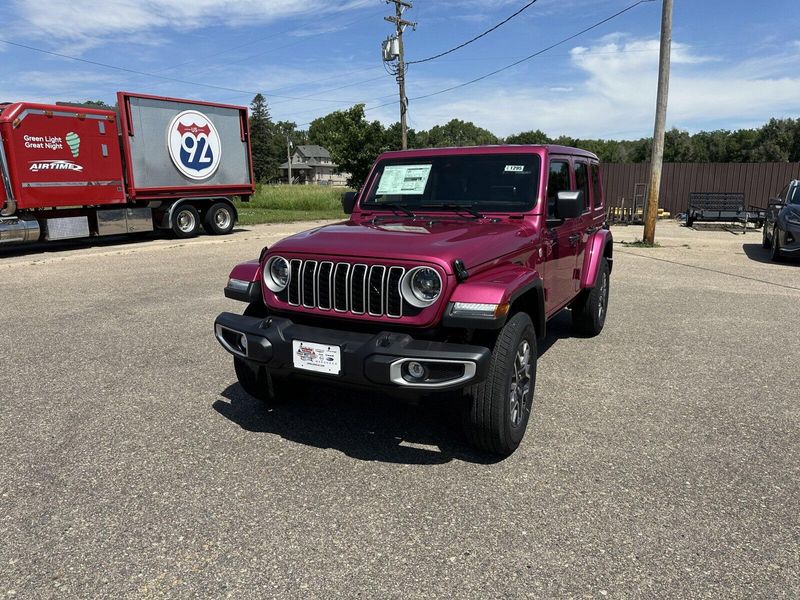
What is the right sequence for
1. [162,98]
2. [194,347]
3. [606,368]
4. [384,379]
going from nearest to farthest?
1. [384,379]
2. [606,368]
3. [194,347]
4. [162,98]

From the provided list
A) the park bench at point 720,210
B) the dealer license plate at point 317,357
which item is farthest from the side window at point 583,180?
the park bench at point 720,210

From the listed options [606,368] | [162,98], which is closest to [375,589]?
[606,368]

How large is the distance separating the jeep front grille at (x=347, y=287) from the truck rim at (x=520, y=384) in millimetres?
789

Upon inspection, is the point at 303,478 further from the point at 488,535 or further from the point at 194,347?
the point at 194,347

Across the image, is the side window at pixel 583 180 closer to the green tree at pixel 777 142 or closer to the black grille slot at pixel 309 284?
the black grille slot at pixel 309 284

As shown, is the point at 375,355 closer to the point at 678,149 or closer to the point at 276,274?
the point at 276,274

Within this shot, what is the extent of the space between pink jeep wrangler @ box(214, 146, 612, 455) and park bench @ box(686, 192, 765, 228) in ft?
59.8

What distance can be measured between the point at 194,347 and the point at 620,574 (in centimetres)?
433

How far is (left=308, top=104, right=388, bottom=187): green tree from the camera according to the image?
142 ft

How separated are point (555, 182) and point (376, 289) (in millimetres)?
2039

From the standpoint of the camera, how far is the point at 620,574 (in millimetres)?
2414

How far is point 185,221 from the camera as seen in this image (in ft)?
51.6

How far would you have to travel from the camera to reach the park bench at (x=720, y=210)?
2014cm

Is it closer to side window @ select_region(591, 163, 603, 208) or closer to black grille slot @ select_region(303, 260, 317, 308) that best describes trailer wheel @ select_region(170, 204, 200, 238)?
side window @ select_region(591, 163, 603, 208)
